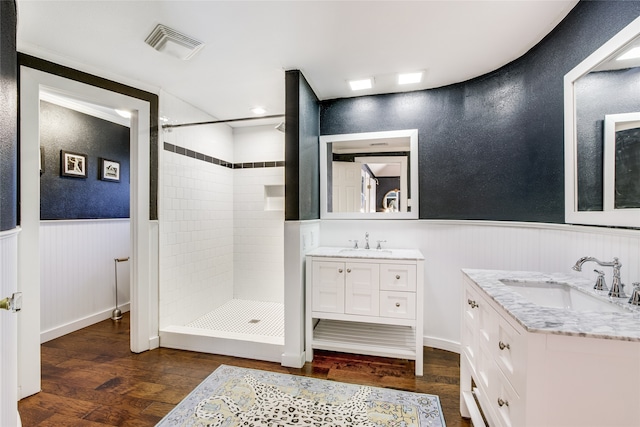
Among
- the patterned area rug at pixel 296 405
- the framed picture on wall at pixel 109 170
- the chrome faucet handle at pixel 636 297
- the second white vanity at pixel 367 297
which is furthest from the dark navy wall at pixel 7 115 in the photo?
the chrome faucet handle at pixel 636 297

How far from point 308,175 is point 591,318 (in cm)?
201

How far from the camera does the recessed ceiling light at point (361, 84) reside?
244 cm

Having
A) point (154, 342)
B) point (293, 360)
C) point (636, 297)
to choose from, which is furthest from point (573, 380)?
point (154, 342)

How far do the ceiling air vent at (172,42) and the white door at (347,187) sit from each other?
156cm

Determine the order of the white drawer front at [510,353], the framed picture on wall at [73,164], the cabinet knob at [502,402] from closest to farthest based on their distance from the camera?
the white drawer front at [510,353] < the cabinet knob at [502,402] < the framed picture on wall at [73,164]

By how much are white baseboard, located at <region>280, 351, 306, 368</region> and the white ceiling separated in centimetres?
237

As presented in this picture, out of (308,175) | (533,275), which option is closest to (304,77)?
(308,175)

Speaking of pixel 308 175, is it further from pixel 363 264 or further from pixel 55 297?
pixel 55 297

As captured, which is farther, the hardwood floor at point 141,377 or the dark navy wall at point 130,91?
the dark navy wall at point 130,91

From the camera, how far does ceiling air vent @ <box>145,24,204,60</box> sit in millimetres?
1737

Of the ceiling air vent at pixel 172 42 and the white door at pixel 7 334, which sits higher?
the ceiling air vent at pixel 172 42

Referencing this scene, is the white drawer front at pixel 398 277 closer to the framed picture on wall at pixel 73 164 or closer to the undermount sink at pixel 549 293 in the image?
the undermount sink at pixel 549 293

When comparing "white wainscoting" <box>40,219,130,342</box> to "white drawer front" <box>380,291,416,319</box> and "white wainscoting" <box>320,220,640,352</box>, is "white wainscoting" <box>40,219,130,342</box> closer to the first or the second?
"white wainscoting" <box>320,220,640,352</box>

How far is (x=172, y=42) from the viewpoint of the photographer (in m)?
1.79
